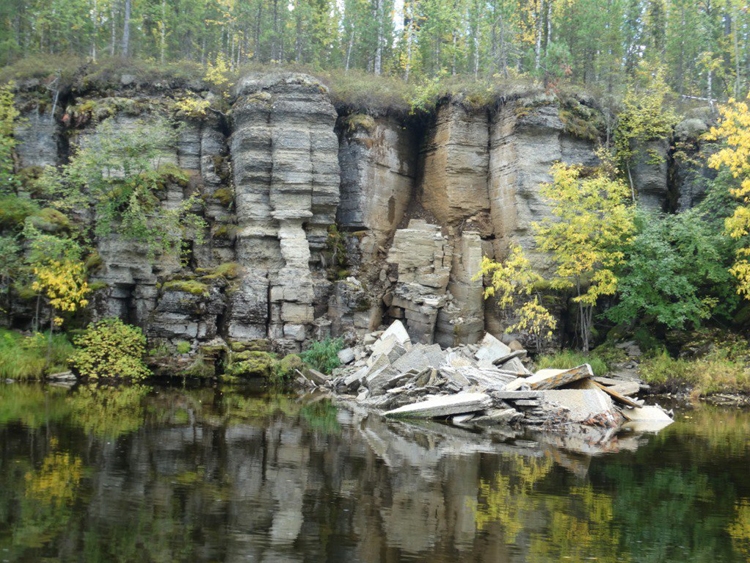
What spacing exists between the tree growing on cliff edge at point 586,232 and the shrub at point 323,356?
9.06m

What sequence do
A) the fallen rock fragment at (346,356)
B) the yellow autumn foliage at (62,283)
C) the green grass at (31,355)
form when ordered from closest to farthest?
1. the green grass at (31,355)
2. the yellow autumn foliage at (62,283)
3. the fallen rock fragment at (346,356)

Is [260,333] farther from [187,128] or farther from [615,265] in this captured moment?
[615,265]

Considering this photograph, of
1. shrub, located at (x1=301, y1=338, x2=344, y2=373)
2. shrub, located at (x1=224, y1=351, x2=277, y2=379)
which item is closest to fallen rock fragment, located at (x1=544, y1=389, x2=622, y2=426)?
shrub, located at (x1=301, y1=338, x2=344, y2=373)

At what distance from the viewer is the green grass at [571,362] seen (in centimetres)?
2516

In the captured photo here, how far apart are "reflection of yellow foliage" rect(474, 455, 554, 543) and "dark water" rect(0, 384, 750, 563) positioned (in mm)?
37

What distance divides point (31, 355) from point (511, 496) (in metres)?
19.4

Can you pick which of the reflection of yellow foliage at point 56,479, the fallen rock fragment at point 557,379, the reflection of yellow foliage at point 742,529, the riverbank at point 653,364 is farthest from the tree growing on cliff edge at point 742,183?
the reflection of yellow foliage at point 56,479

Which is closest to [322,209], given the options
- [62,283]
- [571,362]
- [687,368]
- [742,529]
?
[62,283]

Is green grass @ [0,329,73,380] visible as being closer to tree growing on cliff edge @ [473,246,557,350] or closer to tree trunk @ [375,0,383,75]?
tree growing on cliff edge @ [473,246,557,350]

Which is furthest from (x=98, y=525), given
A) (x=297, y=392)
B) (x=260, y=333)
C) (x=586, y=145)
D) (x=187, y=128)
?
(x=586, y=145)

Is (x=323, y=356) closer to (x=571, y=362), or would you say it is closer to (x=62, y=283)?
(x=571, y=362)

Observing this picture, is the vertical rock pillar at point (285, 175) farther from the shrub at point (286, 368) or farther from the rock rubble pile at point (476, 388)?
the rock rubble pile at point (476, 388)

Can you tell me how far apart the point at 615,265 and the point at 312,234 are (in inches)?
496

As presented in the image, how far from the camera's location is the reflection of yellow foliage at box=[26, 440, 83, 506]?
937cm
